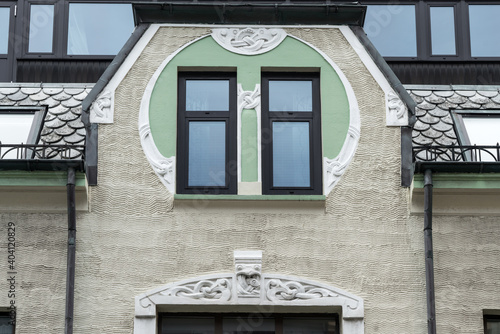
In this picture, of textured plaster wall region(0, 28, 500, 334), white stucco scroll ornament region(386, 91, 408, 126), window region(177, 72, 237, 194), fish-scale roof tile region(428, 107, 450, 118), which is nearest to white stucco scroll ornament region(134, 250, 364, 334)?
textured plaster wall region(0, 28, 500, 334)

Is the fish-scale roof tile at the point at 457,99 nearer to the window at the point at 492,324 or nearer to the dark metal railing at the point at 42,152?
the window at the point at 492,324

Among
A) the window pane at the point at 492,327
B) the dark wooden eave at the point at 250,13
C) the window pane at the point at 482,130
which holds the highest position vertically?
the dark wooden eave at the point at 250,13

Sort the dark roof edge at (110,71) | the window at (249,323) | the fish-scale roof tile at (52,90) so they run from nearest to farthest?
the window at (249,323) < the dark roof edge at (110,71) < the fish-scale roof tile at (52,90)

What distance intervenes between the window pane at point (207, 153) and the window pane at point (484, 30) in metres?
5.51

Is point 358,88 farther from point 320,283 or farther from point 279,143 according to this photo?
point 320,283

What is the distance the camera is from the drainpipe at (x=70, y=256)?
15859mm

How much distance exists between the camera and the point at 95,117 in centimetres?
1725

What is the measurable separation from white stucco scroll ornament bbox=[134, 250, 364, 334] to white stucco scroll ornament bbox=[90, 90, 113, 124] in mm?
2757

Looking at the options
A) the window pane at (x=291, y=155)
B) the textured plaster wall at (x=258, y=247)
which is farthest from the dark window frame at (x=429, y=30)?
the textured plaster wall at (x=258, y=247)

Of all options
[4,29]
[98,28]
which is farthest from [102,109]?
[4,29]

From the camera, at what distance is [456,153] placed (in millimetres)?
17266

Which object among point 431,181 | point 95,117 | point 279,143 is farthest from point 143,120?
point 431,181

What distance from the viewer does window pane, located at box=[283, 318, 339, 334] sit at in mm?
16438

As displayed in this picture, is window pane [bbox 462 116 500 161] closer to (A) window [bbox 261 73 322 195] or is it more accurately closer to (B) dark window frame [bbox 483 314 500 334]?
(A) window [bbox 261 73 322 195]
